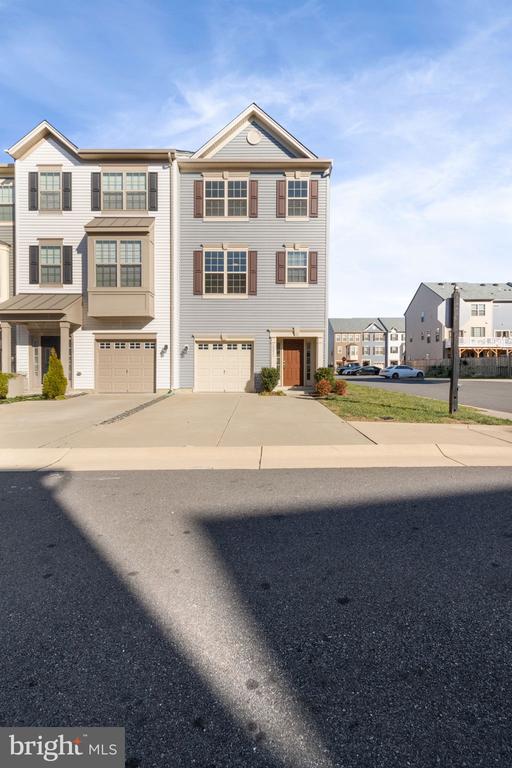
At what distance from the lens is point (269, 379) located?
58.3 ft

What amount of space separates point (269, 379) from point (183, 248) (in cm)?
754

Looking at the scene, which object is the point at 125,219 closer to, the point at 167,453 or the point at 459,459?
the point at 167,453

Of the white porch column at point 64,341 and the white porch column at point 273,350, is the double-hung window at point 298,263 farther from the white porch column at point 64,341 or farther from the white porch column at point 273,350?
the white porch column at point 64,341

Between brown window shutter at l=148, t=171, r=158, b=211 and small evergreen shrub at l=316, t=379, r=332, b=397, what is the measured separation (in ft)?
36.8

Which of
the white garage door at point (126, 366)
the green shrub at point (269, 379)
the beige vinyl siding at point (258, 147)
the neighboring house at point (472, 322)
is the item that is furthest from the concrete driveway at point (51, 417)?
the neighboring house at point (472, 322)

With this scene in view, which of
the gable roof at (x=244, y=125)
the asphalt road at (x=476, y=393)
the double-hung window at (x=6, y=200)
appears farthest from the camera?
the double-hung window at (x=6, y=200)

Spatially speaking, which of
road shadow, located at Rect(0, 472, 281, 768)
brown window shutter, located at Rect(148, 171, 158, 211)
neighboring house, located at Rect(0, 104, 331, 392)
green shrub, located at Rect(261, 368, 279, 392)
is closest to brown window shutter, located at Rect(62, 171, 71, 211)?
neighboring house, located at Rect(0, 104, 331, 392)

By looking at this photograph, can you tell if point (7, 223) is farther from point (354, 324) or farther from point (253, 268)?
point (354, 324)

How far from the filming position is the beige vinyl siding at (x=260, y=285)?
18453mm

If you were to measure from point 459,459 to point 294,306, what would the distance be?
1294 cm

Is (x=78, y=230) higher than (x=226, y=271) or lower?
higher

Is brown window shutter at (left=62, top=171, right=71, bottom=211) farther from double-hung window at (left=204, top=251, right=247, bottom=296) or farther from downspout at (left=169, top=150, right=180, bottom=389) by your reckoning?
double-hung window at (left=204, top=251, right=247, bottom=296)

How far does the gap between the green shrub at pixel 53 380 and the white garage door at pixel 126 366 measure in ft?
10.0

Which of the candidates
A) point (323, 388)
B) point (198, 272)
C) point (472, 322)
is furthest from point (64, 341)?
point (472, 322)
